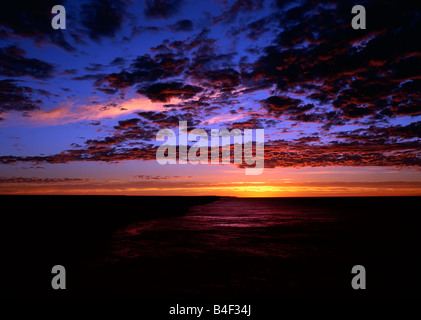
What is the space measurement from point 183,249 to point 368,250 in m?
13.7

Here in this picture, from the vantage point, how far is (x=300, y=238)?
75.7 feet

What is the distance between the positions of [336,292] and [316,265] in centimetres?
364

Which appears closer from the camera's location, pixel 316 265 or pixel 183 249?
pixel 316 265

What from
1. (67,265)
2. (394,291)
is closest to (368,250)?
(394,291)

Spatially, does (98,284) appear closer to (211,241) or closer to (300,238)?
(211,241)

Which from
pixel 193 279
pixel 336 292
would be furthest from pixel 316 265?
pixel 193 279
